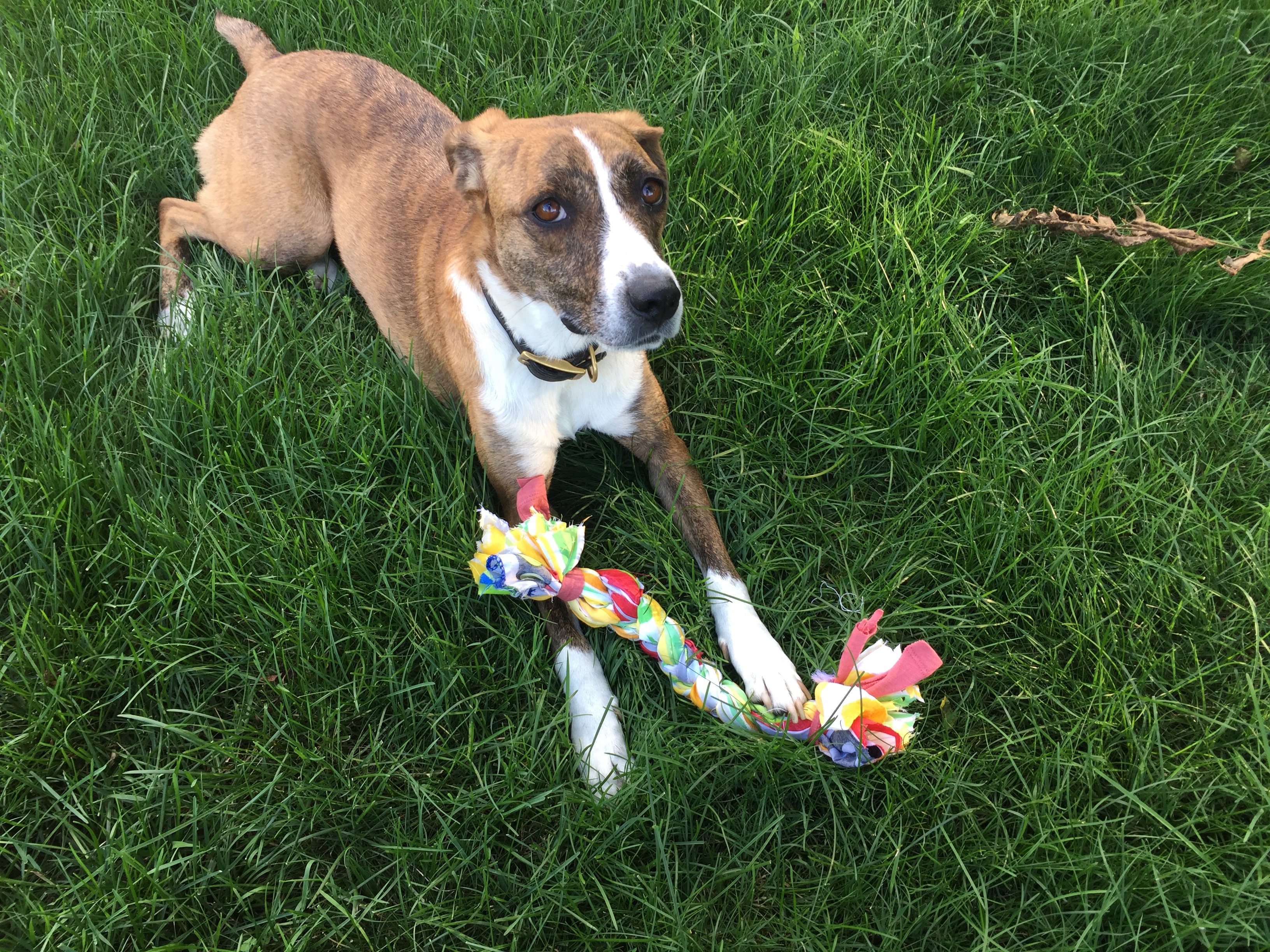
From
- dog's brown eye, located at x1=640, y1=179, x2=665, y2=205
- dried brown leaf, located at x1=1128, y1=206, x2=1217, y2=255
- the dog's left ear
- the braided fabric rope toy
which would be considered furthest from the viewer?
dried brown leaf, located at x1=1128, y1=206, x2=1217, y2=255

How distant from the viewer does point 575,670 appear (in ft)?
7.71

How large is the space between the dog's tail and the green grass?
0.60 ft

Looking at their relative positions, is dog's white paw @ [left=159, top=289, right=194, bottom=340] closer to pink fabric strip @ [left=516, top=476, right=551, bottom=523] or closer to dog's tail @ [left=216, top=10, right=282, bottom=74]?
dog's tail @ [left=216, top=10, right=282, bottom=74]

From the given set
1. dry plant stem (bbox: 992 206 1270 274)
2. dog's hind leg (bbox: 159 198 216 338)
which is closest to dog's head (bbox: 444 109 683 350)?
dog's hind leg (bbox: 159 198 216 338)

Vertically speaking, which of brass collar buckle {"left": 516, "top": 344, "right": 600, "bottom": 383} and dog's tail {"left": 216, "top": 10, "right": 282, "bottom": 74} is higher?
dog's tail {"left": 216, "top": 10, "right": 282, "bottom": 74}

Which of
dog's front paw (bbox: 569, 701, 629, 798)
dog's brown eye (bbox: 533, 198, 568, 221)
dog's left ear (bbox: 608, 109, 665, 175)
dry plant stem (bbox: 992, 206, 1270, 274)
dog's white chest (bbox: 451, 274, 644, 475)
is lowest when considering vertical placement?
dog's front paw (bbox: 569, 701, 629, 798)

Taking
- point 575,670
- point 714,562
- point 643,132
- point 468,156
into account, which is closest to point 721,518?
point 714,562

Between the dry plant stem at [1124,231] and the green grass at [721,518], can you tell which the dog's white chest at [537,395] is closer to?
the green grass at [721,518]

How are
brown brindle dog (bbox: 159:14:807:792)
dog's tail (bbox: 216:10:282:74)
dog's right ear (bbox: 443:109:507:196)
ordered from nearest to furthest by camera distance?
brown brindle dog (bbox: 159:14:807:792) → dog's right ear (bbox: 443:109:507:196) → dog's tail (bbox: 216:10:282:74)

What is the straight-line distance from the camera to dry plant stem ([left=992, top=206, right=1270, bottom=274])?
3.12m

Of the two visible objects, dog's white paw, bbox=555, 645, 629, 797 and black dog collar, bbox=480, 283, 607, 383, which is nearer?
dog's white paw, bbox=555, 645, 629, 797

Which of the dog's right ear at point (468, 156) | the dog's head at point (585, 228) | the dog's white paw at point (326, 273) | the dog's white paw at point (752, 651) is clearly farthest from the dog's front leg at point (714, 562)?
the dog's white paw at point (326, 273)

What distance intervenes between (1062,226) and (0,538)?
3.99m

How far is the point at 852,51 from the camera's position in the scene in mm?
3729
